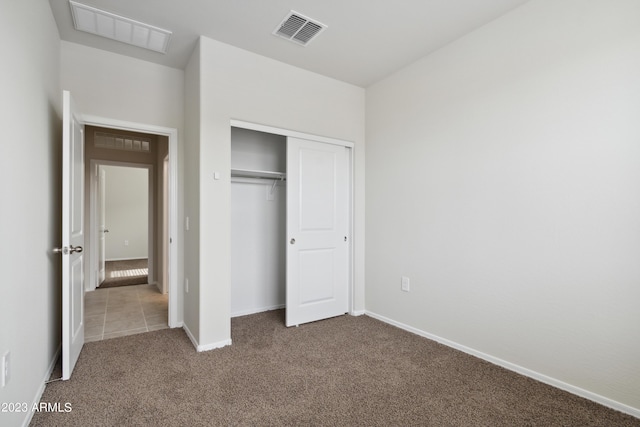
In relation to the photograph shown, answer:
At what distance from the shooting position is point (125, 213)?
800 centimetres

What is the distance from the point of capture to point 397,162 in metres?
3.27

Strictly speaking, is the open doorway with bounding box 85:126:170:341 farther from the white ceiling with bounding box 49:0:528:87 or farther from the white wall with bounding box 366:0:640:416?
the white wall with bounding box 366:0:640:416

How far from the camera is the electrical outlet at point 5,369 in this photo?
4.42ft

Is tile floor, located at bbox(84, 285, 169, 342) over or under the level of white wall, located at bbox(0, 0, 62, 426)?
under

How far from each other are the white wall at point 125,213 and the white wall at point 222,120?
5.95 m

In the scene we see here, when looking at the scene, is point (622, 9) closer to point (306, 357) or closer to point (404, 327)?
point (404, 327)

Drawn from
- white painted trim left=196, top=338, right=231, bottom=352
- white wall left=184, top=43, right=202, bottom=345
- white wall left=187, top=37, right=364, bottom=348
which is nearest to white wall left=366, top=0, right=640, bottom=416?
white wall left=187, top=37, right=364, bottom=348

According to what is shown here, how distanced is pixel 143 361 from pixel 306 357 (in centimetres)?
125

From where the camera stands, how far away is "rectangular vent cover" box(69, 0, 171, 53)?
236 cm

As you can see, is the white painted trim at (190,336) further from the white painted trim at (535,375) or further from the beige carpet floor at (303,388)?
the white painted trim at (535,375)

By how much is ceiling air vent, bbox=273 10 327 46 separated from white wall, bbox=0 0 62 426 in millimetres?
1572

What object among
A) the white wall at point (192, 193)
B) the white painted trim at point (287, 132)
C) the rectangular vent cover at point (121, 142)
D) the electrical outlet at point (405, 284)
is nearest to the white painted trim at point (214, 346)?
the white wall at point (192, 193)

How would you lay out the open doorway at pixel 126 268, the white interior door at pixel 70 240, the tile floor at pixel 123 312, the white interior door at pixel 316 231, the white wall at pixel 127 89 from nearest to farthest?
1. the white interior door at pixel 70 240
2. the white wall at pixel 127 89
3. the tile floor at pixel 123 312
4. the white interior door at pixel 316 231
5. the open doorway at pixel 126 268

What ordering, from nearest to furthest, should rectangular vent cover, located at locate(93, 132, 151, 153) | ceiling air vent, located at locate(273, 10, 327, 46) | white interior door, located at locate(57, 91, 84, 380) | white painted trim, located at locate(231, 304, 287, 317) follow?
1. white interior door, located at locate(57, 91, 84, 380)
2. ceiling air vent, located at locate(273, 10, 327, 46)
3. white painted trim, located at locate(231, 304, 287, 317)
4. rectangular vent cover, located at locate(93, 132, 151, 153)
